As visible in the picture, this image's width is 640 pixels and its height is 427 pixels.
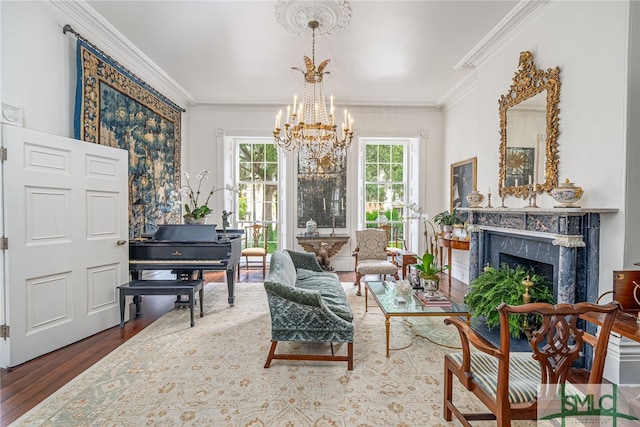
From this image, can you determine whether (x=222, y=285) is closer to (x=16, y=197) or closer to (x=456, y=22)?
(x=16, y=197)

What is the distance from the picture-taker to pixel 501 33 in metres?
3.62

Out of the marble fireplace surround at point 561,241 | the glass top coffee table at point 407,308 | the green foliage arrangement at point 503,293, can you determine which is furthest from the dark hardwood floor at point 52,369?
the marble fireplace surround at point 561,241

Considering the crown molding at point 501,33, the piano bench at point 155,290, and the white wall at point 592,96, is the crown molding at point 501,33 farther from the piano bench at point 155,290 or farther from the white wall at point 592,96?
the piano bench at point 155,290

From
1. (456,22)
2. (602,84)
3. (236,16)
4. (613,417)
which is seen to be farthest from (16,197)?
(602,84)

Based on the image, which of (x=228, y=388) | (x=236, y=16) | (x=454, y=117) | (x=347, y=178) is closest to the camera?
(x=228, y=388)

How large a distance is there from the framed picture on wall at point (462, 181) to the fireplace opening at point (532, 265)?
168 cm

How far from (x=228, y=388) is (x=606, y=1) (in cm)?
428

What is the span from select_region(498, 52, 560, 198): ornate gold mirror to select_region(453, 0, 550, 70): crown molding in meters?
0.40

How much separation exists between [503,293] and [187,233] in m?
3.80

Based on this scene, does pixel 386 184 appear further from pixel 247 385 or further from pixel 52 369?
pixel 52 369

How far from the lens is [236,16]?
3.32 meters

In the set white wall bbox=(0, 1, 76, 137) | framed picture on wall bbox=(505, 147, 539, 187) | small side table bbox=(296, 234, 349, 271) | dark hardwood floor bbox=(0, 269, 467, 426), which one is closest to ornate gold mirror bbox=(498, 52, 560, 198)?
framed picture on wall bbox=(505, 147, 539, 187)

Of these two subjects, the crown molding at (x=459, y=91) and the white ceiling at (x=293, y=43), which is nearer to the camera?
the white ceiling at (x=293, y=43)

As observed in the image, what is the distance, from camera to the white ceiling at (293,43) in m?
3.23
